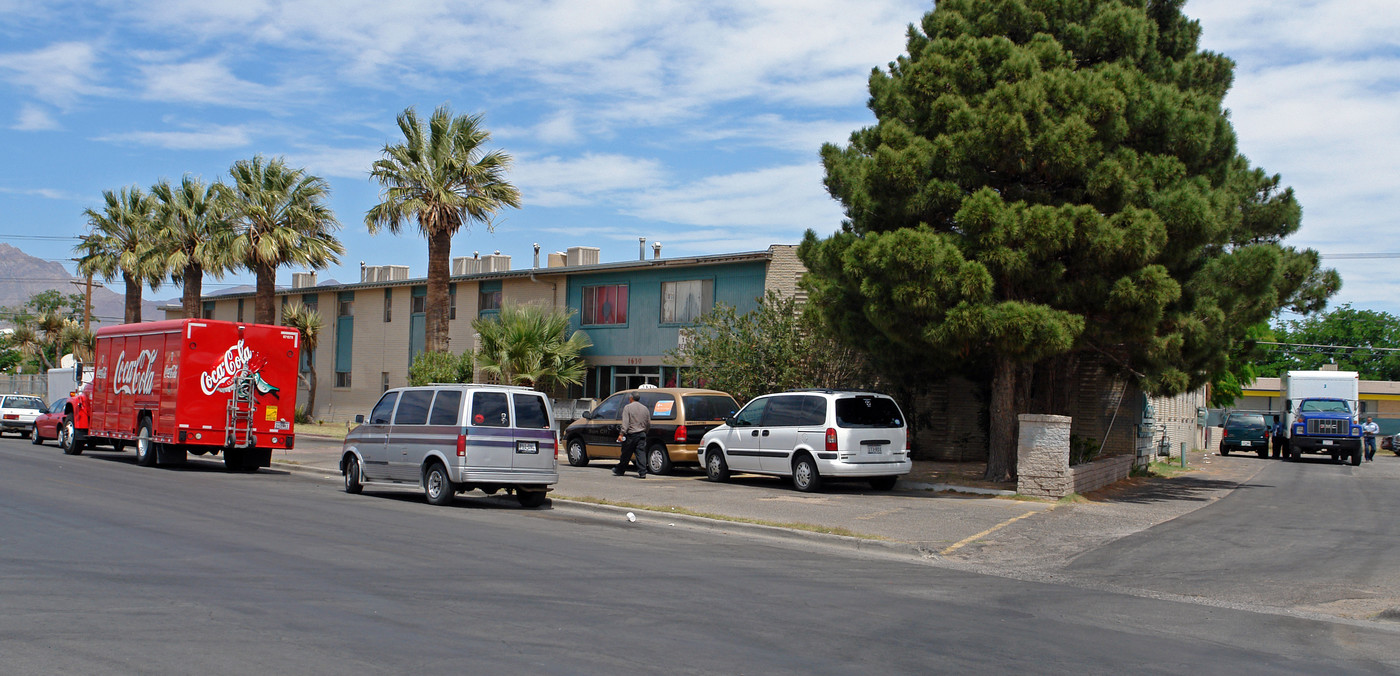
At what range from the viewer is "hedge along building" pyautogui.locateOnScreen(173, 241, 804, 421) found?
31062mm

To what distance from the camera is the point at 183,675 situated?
569cm

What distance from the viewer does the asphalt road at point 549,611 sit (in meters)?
6.34

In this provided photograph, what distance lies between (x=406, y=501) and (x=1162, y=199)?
12.3 metres

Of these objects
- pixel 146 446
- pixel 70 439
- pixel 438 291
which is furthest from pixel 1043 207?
pixel 70 439

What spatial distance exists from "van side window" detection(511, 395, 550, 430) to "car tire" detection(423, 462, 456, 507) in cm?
126

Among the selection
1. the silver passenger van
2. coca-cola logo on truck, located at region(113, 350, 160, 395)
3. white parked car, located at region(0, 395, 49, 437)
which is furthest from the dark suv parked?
white parked car, located at region(0, 395, 49, 437)

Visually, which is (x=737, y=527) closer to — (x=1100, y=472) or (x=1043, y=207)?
(x=1043, y=207)

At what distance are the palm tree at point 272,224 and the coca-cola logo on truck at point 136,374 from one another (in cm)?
1404

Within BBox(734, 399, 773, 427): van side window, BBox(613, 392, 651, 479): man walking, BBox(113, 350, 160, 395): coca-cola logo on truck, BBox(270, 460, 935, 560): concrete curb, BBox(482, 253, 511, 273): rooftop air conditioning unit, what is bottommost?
BBox(270, 460, 935, 560): concrete curb

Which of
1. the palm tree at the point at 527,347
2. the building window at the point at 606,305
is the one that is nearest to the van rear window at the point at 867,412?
the palm tree at the point at 527,347

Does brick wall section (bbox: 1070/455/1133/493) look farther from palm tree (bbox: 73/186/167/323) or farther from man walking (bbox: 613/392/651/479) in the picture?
palm tree (bbox: 73/186/167/323)

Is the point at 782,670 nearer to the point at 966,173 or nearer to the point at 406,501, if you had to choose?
the point at 406,501

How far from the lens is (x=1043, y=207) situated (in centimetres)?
1641

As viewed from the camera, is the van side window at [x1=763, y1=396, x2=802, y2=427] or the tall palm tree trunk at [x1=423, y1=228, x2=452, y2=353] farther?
the tall palm tree trunk at [x1=423, y1=228, x2=452, y2=353]
